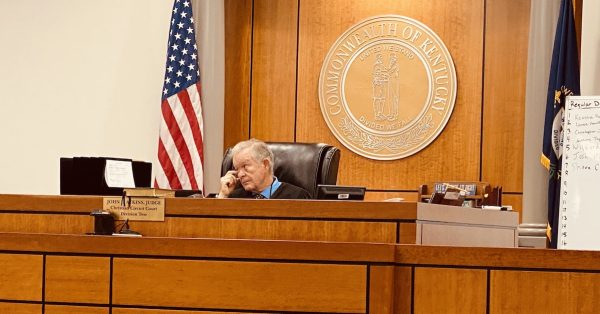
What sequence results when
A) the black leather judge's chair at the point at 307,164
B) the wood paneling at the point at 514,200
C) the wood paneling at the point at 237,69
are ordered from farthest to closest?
the wood paneling at the point at 237,69
the wood paneling at the point at 514,200
the black leather judge's chair at the point at 307,164

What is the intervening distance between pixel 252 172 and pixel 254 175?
2cm

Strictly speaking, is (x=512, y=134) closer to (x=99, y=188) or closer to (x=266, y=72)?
(x=266, y=72)

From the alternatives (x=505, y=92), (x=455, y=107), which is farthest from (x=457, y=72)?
(x=505, y=92)

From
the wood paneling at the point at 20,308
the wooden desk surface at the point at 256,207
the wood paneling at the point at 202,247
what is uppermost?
the wooden desk surface at the point at 256,207

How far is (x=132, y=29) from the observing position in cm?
688

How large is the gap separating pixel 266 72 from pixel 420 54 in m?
1.18

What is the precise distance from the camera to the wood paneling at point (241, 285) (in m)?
2.76

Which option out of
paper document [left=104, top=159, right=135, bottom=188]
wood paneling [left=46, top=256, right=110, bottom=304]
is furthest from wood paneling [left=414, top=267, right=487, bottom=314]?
paper document [left=104, top=159, right=135, bottom=188]

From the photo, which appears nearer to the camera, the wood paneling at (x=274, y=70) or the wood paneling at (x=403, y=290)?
the wood paneling at (x=403, y=290)

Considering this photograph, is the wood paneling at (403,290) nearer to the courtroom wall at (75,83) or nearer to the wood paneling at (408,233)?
the wood paneling at (408,233)

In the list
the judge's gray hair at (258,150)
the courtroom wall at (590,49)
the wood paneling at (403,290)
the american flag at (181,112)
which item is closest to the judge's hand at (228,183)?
the judge's gray hair at (258,150)

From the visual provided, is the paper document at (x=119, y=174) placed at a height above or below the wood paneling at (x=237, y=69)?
below

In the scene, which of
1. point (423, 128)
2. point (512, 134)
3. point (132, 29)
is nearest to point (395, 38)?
point (423, 128)

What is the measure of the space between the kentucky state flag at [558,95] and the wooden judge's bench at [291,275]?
112 inches
